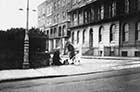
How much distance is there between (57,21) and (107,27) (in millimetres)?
20817

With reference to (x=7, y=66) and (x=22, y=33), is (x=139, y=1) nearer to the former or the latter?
(x=22, y=33)

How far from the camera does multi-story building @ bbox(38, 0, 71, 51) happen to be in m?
44.7

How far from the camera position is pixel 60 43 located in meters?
47.5

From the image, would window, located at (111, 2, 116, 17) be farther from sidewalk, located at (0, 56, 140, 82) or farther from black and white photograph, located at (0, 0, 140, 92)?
sidewalk, located at (0, 56, 140, 82)

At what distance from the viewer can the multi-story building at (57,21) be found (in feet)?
147

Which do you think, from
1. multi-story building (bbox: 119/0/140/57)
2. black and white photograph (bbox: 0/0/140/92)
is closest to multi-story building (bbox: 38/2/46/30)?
A: black and white photograph (bbox: 0/0/140/92)

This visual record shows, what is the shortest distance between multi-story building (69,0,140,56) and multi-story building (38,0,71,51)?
471 cm

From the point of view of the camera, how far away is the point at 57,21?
1949 inches

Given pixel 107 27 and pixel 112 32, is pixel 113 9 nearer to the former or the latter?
pixel 107 27

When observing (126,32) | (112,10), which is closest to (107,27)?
(112,10)

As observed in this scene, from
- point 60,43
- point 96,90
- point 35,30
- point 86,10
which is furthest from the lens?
point 60,43

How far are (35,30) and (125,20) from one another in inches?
594

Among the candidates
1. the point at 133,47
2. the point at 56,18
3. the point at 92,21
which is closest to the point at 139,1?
the point at 133,47

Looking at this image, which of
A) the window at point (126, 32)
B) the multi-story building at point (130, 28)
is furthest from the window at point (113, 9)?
the window at point (126, 32)
